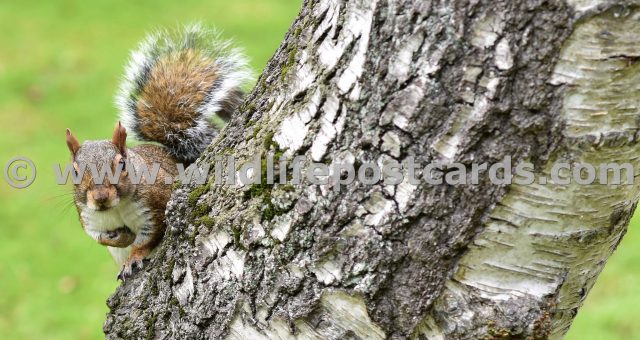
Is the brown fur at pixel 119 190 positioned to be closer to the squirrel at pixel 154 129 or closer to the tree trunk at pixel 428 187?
the squirrel at pixel 154 129

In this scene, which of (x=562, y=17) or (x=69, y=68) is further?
(x=69, y=68)

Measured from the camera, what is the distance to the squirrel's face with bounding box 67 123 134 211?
1856mm

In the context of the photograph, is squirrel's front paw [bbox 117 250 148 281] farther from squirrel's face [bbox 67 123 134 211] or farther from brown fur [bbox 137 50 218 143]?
brown fur [bbox 137 50 218 143]

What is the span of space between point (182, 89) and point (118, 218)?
1.21ft

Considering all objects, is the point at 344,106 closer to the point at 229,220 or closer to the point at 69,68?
the point at 229,220

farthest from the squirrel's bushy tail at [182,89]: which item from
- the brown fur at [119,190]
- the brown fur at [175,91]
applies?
the brown fur at [119,190]

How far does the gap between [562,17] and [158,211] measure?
1288 millimetres

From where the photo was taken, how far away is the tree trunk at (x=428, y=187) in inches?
39.4

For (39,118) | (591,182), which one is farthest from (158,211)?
(39,118)

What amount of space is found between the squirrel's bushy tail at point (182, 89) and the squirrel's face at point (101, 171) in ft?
0.63

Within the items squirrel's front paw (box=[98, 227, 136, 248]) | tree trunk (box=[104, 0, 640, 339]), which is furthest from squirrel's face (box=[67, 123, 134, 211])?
tree trunk (box=[104, 0, 640, 339])

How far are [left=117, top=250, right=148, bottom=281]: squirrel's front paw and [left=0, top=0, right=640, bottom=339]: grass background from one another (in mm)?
252

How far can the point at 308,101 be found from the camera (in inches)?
46.5

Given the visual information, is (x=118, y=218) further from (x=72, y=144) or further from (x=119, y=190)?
(x=72, y=144)
